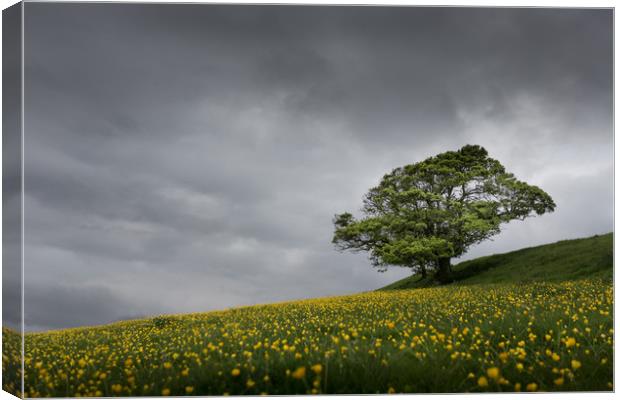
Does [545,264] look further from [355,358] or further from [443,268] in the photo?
[355,358]

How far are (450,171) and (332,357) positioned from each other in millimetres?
14408

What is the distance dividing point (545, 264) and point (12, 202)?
1458cm

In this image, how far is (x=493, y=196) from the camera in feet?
60.4

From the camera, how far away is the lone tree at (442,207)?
18000 mm

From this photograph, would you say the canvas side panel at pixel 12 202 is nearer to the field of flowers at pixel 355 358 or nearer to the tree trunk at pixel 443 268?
the field of flowers at pixel 355 358

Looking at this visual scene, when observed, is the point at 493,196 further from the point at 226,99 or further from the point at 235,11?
the point at 235,11

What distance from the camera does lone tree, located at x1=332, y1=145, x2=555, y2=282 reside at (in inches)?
709

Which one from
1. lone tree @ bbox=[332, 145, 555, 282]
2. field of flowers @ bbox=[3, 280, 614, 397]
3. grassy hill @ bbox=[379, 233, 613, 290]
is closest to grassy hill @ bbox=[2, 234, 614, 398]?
field of flowers @ bbox=[3, 280, 614, 397]

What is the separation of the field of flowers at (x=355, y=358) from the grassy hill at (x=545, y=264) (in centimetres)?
573

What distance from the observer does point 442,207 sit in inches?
734

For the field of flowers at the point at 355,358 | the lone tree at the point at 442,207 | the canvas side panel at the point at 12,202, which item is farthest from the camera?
the lone tree at the point at 442,207

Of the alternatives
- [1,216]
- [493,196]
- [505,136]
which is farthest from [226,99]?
[493,196]

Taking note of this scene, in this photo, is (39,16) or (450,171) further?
(450,171)

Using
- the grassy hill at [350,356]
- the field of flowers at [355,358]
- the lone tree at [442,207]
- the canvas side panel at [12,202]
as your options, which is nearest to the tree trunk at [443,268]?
the lone tree at [442,207]
